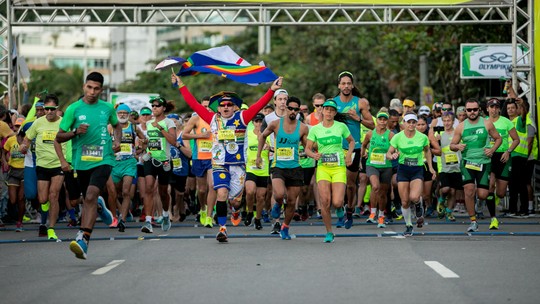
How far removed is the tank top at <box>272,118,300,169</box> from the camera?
17188 mm

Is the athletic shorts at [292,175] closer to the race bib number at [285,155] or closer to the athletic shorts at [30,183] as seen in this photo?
the race bib number at [285,155]

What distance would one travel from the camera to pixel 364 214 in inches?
930

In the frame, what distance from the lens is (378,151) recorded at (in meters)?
20.7

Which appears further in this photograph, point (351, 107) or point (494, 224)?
point (351, 107)

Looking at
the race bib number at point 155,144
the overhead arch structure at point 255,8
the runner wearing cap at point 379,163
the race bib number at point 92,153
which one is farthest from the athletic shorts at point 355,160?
the overhead arch structure at point 255,8

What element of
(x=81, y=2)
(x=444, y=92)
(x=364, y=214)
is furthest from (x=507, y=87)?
(x=444, y=92)

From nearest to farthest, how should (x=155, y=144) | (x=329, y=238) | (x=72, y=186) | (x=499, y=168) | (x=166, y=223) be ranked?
(x=72, y=186) → (x=329, y=238) → (x=166, y=223) → (x=155, y=144) → (x=499, y=168)

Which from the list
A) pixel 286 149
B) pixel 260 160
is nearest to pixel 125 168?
pixel 260 160

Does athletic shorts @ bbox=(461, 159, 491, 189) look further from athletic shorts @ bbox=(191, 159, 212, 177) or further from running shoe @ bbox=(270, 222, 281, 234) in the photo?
athletic shorts @ bbox=(191, 159, 212, 177)

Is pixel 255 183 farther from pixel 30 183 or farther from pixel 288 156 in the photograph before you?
pixel 30 183

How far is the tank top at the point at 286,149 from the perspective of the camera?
17188mm

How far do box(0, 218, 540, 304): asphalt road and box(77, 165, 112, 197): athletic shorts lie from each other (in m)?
0.85

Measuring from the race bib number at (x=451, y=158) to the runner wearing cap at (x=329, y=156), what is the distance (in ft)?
14.3

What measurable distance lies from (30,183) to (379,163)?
18.8ft
